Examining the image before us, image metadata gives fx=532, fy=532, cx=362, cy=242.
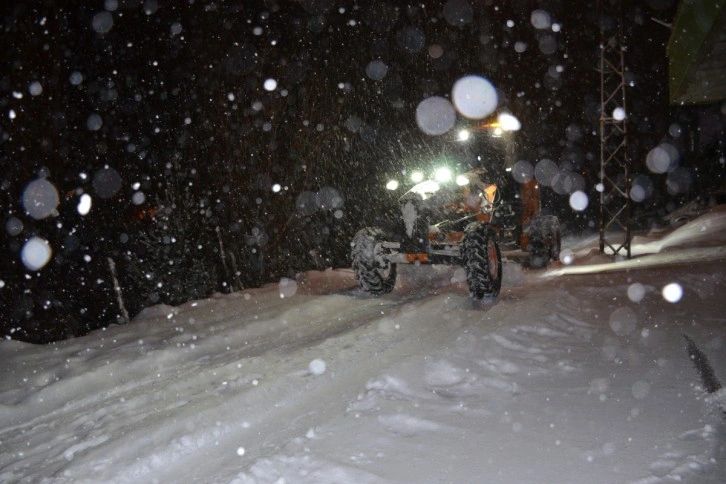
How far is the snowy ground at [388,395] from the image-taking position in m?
3.16

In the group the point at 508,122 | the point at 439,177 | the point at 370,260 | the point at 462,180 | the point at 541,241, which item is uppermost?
the point at 508,122

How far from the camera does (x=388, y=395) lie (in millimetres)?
4074

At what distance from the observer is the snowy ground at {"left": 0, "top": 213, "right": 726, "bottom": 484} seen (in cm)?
316

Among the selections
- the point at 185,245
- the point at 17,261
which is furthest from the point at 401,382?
the point at 17,261

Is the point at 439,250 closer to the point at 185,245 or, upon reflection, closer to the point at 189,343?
the point at 189,343

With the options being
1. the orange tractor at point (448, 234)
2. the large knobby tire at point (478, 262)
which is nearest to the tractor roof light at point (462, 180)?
the orange tractor at point (448, 234)

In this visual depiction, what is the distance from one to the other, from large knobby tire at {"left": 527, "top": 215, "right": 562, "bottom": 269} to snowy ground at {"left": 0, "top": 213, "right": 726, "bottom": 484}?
3000mm

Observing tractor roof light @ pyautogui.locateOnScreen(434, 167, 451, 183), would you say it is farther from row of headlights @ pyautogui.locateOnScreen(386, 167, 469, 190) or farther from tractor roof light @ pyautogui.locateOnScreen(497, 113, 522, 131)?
tractor roof light @ pyautogui.locateOnScreen(497, 113, 522, 131)

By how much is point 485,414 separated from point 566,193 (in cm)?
2896

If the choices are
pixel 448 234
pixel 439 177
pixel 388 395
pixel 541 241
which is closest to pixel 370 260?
pixel 448 234

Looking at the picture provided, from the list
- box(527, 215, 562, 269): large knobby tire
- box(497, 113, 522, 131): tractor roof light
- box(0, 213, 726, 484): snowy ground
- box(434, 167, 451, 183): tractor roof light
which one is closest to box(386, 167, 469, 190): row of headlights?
box(434, 167, 451, 183): tractor roof light

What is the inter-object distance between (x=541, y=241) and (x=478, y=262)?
12.1 ft

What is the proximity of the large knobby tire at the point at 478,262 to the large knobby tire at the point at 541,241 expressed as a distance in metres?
3.22

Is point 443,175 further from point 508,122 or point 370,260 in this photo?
point 370,260
